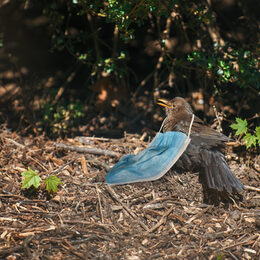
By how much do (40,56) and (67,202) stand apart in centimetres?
298

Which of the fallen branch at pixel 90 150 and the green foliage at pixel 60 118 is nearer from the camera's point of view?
the fallen branch at pixel 90 150

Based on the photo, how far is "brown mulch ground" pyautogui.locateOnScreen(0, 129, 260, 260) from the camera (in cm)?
348

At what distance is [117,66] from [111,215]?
260cm

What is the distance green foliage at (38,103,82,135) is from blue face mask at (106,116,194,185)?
123 centimetres

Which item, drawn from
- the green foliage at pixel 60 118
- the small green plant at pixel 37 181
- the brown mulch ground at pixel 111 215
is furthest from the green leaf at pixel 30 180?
the green foliage at pixel 60 118

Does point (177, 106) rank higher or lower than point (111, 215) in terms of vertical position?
higher

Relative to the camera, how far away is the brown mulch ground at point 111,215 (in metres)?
3.48

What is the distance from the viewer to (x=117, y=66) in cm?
586

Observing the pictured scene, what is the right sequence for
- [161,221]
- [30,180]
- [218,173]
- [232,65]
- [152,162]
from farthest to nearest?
[232,65]
[152,162]
[218,173]
[30,180]
[161,221]

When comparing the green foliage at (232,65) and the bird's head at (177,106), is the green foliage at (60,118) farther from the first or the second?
the green foliage at (232,65)

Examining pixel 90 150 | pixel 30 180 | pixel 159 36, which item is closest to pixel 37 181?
pixel 30 180

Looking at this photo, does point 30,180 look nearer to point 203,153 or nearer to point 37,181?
point 37,181

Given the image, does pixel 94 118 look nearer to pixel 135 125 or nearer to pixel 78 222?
pixel 135 125

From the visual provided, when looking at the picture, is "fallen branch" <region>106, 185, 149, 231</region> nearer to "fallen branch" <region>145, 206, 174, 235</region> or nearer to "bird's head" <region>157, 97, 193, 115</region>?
"fallen branch" <region>145, 206, 174, 235</region>
